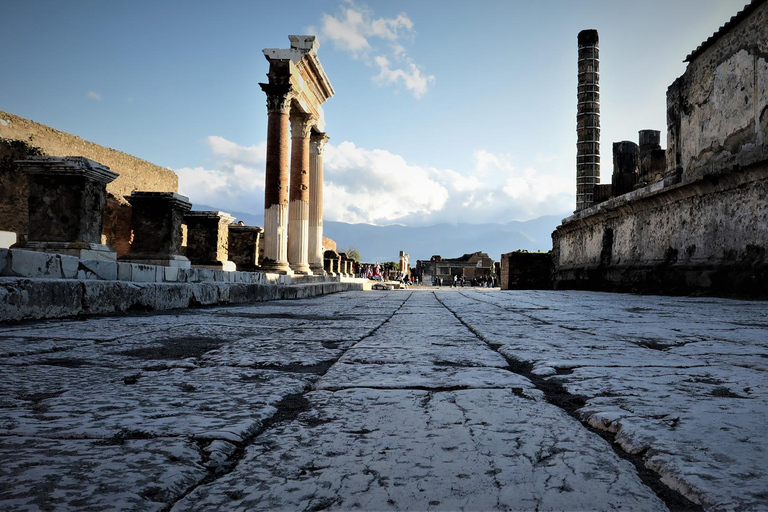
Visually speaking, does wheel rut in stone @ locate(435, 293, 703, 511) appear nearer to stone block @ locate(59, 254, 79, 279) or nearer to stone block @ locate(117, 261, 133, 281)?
stone block @ locate(59, 254, 79, 279)

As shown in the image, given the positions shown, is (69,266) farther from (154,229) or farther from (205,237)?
(205,237)

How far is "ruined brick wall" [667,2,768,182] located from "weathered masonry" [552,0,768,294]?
1 cm

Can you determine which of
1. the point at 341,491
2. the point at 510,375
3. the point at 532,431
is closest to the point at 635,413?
the point at 532,431

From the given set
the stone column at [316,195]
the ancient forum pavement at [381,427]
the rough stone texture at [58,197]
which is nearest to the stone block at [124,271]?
the rough stone texture at [58,197]

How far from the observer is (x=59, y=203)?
5.64 metres

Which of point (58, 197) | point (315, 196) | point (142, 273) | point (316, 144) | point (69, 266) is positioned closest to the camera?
point (69, 266)

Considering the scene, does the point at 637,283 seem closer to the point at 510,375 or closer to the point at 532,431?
the point at 510,375

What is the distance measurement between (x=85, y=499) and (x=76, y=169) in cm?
589

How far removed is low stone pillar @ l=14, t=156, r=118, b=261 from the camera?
5.54 meters

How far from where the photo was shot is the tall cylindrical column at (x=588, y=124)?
53.5ft

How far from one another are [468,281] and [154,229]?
40948 millimetres

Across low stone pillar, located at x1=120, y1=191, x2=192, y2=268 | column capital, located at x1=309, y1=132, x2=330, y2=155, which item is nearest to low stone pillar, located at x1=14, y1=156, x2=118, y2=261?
low stone pillar, located at x1=120, y1=191, x2=192, y2=268

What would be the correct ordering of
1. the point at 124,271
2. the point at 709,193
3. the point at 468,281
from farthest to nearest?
the point at 468,281 → the point at 709,193 → the point at 124,271

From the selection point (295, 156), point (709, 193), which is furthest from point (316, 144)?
point (709, 193)
